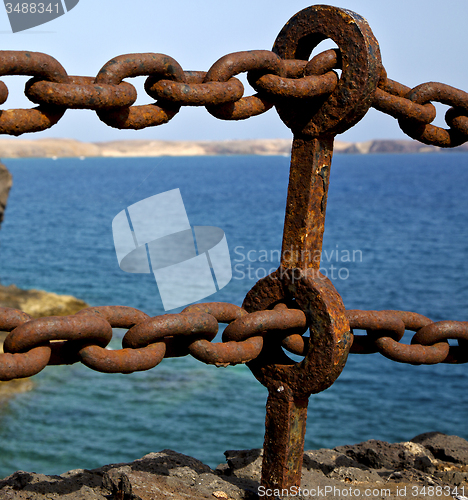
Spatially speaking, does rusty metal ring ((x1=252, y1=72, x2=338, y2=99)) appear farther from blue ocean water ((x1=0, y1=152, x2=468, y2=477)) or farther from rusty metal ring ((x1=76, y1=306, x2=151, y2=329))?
blue ocean water ((x1=0, y1=152, x2=468, y2=477))

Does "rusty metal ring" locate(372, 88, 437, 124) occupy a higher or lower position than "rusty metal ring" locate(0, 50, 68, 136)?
higher

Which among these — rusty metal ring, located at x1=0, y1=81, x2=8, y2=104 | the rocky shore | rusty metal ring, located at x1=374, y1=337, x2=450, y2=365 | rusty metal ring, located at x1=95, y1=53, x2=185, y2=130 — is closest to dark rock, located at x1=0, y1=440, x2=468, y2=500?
the rocky shore

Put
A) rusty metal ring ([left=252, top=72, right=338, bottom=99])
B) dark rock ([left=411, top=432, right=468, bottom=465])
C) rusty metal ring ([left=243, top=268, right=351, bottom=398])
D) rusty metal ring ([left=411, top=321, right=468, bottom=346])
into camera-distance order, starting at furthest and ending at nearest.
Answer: dark rock ([left=411, top=432, right=468, bottom=465])
rusty metal ring ([left=411, top=321, right=468, bottom=346])
rusty metal ring ([left=243, top=268, right=351, bottom=398])
rusty metal ring ([left=252, top=72, right=338, bottom=99])

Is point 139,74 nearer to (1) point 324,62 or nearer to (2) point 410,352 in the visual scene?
(1) point 324,62

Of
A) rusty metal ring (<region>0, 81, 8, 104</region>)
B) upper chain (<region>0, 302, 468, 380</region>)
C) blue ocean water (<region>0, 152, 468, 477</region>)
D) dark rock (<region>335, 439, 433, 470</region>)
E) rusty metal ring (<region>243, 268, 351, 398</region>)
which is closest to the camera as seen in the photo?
rusty metal ring (<region>0, 81, 8, 104</region>)

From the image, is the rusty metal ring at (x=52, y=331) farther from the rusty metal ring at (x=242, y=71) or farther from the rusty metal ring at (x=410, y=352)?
the rusty metal ring at (x=410, y=352)

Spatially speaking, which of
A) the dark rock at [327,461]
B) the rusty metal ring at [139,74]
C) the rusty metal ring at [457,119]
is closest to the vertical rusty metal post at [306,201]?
the rusty metal ring at [139,74]

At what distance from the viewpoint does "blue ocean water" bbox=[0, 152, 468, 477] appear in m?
12.6

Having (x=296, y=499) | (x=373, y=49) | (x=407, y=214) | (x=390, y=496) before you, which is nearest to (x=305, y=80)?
(x=373, y=49)

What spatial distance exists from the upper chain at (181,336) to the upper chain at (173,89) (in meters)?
0.49

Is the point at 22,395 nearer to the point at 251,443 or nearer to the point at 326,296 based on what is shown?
the point at 251,443

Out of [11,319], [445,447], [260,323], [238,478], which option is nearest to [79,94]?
[11,319]

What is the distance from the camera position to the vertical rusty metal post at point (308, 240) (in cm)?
173

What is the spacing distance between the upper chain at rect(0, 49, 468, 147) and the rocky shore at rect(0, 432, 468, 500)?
124 cm
